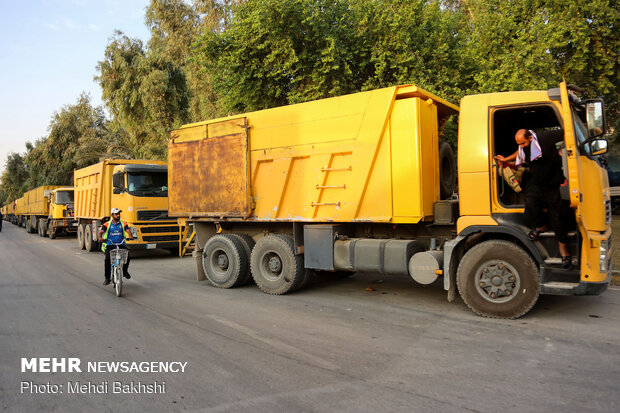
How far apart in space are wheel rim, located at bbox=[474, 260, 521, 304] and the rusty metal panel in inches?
162

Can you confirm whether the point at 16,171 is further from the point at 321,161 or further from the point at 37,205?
the point at 321,161

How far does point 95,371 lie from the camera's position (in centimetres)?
424

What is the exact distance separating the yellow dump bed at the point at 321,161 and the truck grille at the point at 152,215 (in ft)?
14.9

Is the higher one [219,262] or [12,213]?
[12,213]

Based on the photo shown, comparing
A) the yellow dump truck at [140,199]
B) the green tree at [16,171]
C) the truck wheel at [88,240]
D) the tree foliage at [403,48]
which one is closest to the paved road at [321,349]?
the yellow dump truck at [140,199]

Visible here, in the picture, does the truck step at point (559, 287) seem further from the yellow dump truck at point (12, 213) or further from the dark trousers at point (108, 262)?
the yellow dump truck at point (12, 213)

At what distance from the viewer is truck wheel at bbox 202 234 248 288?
8.24 metres

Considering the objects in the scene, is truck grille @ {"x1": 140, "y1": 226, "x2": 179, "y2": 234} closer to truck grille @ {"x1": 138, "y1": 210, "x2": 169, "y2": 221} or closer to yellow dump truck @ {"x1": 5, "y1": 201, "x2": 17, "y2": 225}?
truck grille @ {"x1": 138, "y1": 210, "x2": 169, "y2": 221}

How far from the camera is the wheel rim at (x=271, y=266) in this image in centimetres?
774

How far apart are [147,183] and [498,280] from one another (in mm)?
10964

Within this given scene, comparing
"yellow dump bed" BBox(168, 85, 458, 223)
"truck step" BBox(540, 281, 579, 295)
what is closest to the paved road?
"truck step" BBox(540, 281, 579, 295)

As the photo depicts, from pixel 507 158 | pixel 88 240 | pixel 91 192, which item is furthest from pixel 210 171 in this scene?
pixel 88 240

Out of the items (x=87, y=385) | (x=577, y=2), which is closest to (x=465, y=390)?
(x=87, y=385)

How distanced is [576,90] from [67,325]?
7245mm
